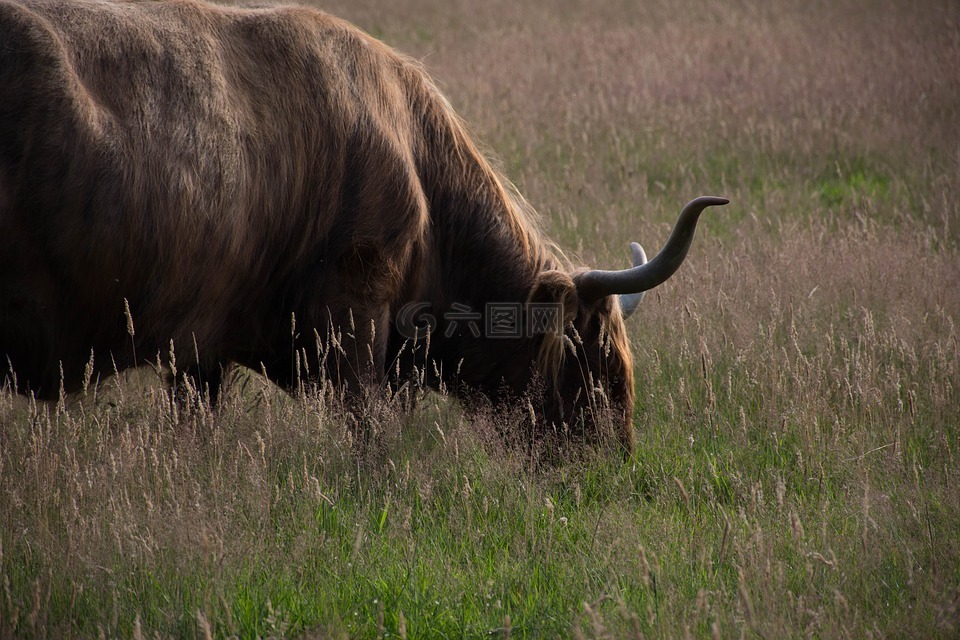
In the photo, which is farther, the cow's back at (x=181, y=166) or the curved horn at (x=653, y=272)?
the curved horn at (x=653, y=272)

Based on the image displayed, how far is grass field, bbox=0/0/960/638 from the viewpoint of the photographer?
300cm

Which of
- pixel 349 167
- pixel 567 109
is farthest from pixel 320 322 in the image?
pixel 567 109

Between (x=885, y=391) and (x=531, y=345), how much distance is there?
6.02 feet

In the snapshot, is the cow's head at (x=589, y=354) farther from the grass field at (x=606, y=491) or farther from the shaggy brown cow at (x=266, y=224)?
the grass field at (x=606, y=491)

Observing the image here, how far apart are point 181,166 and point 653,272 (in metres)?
2.00

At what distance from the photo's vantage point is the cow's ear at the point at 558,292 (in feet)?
14.2

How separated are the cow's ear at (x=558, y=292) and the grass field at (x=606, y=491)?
0.60m

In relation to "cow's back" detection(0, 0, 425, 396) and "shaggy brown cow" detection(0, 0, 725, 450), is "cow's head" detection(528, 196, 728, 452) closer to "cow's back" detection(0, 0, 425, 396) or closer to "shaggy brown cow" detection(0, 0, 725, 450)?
"shaggy brown cow" detection(0, 0, 725, 450)

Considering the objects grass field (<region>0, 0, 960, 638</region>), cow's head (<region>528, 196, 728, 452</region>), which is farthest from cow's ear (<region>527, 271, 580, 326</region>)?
grass field (<region>0, 0, 960, 638</region>)

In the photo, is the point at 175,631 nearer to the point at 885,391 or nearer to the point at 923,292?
the point at 885,391

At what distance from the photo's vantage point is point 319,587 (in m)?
3.12

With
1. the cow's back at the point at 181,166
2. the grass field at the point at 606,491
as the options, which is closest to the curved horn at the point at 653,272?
the grass field at the point at 606,491

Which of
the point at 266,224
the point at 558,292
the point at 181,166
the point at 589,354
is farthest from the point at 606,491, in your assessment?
the point at 181,166

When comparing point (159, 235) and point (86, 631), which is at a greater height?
point (159, 235)
